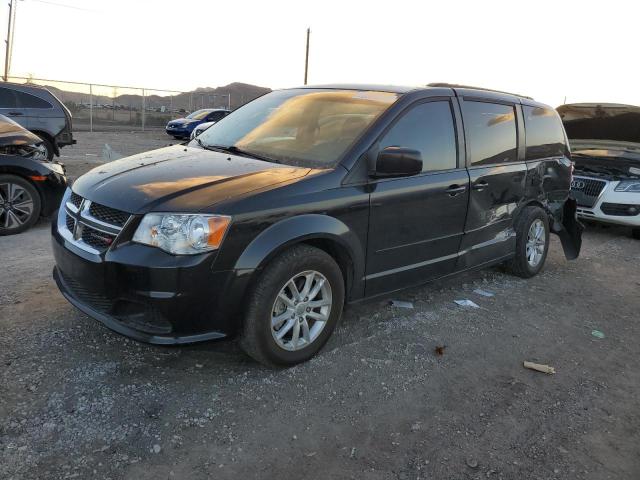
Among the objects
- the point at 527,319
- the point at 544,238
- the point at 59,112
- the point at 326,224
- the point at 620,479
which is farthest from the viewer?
the point at 59,112

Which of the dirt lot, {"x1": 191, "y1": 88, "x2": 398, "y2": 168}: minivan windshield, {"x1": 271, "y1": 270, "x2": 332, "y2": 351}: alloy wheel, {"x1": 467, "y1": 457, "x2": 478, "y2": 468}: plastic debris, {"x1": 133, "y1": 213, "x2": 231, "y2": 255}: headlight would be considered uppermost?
{"x1": 191, "y1": 88, "x2": 398, "y2": 168}: minivan windshield

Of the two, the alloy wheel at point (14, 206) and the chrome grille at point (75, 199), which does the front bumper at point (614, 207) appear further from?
the alloy wheel at point (14, 206)

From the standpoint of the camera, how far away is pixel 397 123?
12.6 ft

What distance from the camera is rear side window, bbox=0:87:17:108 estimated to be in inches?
439

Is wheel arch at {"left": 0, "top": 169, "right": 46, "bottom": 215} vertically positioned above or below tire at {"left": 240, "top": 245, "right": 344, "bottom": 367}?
above

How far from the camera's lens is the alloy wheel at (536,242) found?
557 centimetres

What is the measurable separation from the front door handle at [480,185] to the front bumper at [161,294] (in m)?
2.33

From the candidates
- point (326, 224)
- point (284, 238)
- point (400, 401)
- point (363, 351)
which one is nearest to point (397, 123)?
point (326, 224)

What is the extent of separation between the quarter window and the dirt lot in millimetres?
8237

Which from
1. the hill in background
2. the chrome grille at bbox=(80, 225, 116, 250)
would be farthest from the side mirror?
the hill in background

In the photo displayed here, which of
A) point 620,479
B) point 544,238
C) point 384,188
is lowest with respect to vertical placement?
point 620,479

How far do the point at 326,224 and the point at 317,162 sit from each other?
20.0 inches

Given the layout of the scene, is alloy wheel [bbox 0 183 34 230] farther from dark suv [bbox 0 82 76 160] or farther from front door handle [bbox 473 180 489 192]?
dark suv [bbox 0 82 76 160]

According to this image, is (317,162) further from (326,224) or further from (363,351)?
(363,351)
